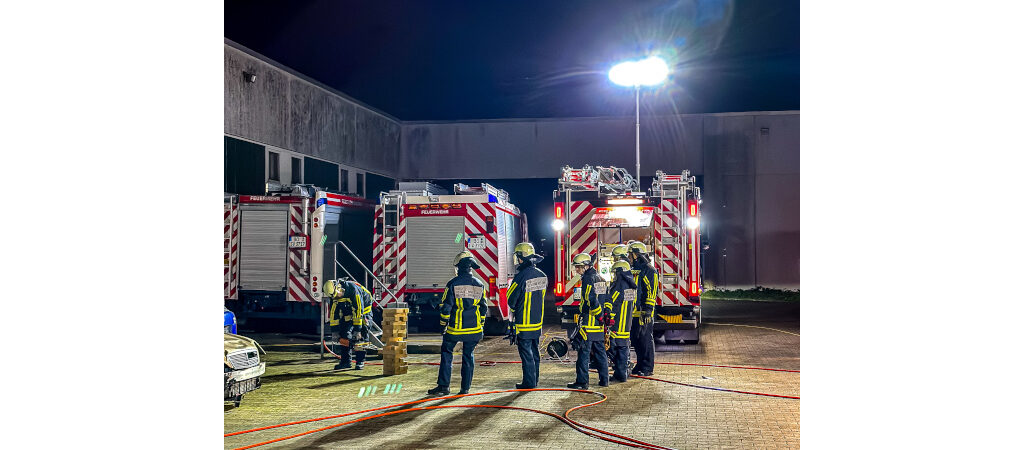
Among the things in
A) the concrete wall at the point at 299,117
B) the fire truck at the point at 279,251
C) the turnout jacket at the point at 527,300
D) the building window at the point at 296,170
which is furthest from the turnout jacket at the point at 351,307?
the building window at the point at 296,170

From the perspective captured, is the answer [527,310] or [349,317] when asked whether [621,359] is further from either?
[349,317]

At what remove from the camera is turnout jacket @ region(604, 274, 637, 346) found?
9.77m

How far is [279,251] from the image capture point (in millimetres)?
14031

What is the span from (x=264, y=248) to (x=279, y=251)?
0.30 meters

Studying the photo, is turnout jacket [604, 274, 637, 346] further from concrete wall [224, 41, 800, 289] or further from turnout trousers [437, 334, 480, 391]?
concrete wall [224, 41, 800, 289]

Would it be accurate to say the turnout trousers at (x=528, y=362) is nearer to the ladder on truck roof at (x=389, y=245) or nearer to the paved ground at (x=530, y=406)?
the paved ground at (x=530, y=406)

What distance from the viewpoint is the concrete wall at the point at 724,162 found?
79.1 ft

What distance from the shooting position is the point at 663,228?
495 inches

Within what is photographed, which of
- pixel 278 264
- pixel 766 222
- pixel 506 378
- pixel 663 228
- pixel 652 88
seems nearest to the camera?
pixel 506 378
